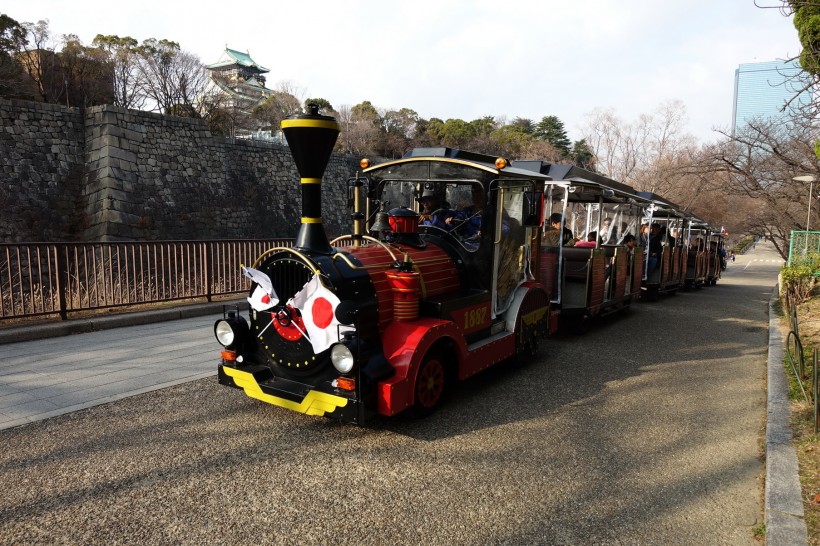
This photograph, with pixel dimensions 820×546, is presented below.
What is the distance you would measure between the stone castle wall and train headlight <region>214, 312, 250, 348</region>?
16.5 meters

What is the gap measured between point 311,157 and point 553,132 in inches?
1876

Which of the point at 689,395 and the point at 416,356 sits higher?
the point at 416,356

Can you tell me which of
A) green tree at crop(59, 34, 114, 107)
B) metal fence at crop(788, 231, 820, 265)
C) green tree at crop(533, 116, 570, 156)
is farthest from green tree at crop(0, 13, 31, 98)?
green tree at crop(533, 116, 570, 156)

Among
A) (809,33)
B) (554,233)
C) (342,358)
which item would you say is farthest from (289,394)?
(809,33)

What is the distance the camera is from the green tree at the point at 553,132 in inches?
1876

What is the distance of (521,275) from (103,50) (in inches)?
1061

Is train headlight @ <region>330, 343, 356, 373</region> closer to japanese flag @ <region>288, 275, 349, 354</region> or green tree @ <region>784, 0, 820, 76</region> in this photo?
japanese flag @ <region>288, 275, 349, 354</region>

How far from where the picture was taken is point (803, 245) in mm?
14172

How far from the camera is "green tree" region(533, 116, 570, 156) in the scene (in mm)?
47656

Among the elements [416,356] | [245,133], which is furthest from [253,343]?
[245,133]

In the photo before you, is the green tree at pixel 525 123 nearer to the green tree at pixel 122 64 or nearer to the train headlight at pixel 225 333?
the green tree at pixel 122 64

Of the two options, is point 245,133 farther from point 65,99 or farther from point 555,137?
point 555,137

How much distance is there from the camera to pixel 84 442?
4.11 meters

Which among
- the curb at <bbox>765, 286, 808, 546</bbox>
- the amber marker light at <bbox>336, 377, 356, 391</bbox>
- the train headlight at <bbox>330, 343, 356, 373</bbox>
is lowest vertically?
the curb at <bbox>765, 286, 808, 546</bbox>
